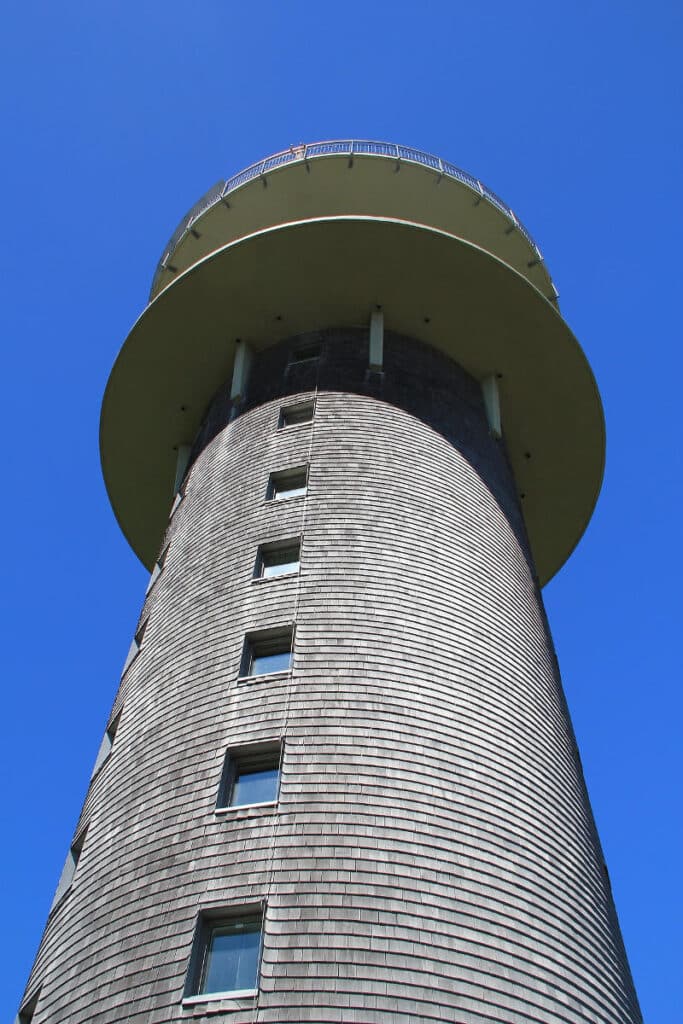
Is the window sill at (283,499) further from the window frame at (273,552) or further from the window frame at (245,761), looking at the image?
the window frame at (245,761)

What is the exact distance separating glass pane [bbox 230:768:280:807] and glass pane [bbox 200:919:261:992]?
1.91 meters

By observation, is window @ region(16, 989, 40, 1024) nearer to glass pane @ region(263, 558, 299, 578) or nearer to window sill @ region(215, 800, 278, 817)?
window sill @ region(215, 800, 278, 817)

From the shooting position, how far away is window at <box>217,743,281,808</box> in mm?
13867

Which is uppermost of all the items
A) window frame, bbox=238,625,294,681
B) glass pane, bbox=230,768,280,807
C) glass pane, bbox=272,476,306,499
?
glass pane, bbox=272,476,306,499

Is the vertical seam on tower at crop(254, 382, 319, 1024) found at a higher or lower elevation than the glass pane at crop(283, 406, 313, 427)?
lower

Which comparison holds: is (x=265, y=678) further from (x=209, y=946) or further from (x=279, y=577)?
(x=209, y=946)

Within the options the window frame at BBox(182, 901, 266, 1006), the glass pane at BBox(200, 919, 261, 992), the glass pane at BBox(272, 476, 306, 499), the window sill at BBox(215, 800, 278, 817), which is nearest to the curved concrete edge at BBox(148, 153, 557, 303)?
the glass pane at BBox(272, 476, 306, 499)

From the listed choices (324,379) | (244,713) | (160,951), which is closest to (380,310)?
(324,379)

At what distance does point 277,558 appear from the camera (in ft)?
59.0

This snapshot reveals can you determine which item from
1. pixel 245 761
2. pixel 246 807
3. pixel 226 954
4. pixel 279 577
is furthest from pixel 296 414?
pixel 226 954

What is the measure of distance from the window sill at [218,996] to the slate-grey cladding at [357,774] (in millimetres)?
113

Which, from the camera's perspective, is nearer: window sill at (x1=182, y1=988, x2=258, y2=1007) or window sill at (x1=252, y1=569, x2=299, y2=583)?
window sill at (x1=182, y1=988, x2=258, y2=1007)

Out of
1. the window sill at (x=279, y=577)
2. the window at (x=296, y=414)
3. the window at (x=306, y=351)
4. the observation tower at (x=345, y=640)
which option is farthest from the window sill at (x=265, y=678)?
the window at (x=306, y=351)

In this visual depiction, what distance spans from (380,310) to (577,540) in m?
9.74
